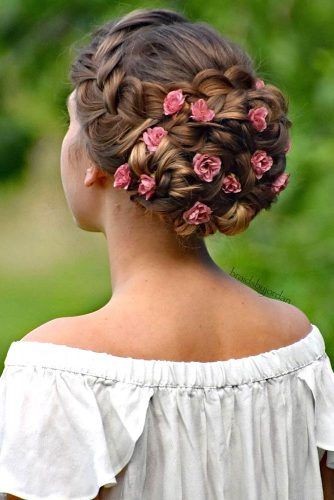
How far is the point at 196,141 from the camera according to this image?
1.91 meters

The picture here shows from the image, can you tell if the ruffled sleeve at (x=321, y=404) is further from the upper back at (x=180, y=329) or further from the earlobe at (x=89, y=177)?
the earlobe at (x=89, y=177)

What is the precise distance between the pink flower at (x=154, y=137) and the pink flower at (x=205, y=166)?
6 centimetres

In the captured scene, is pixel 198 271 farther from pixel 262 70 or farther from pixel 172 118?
pixel 262 70

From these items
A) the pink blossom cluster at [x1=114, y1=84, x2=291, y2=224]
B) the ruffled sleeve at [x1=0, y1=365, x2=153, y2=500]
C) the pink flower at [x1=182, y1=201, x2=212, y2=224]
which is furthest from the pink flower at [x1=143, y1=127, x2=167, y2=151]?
the ruffled sleeve at [x1=0, y1=365, x2=153, y2=500]

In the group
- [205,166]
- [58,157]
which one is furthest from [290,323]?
[58,157]

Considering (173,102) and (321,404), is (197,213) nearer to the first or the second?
(173,102)

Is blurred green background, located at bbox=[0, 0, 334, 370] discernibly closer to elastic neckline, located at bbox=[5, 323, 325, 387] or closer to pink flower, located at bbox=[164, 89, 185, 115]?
elastic neckline, located at bbox=[5, 323, 325, 387]

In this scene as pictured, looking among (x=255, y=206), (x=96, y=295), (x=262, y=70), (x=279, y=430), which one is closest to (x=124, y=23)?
(x=255, y=206)

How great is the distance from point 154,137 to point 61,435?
1.64 ft

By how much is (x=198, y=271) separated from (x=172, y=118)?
0.28 m

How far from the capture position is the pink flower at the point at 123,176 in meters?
1.92

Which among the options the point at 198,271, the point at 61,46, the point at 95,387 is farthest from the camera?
the point at 61,46

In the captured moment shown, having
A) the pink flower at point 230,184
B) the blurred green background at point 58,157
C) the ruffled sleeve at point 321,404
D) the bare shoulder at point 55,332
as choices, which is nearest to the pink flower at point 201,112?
the pink flower at point 230,184

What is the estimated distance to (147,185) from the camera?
6.23 ft
